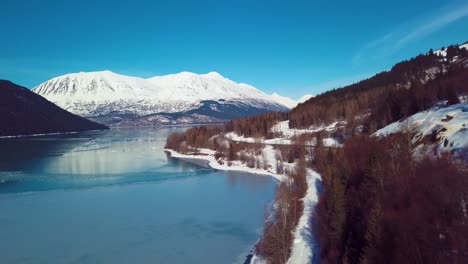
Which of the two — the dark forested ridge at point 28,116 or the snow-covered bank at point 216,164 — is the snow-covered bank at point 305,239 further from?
the dark forested ridge at point 28,116

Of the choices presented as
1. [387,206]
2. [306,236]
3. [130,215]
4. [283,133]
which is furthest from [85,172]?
[283,133]

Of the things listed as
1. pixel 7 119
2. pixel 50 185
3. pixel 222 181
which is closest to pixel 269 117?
pixel 222 181

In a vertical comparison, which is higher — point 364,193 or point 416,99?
point 416,99

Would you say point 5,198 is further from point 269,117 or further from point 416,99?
point 269,117

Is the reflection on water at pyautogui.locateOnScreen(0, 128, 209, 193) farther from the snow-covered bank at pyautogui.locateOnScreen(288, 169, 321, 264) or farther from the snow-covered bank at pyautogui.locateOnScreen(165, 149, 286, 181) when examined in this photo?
the snow-covered bank at pyautogui.locateOnScreen(288, 169, 321, 264)

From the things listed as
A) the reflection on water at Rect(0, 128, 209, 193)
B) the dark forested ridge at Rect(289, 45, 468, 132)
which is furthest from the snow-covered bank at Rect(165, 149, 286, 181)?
the dark forested ridge at Rect(289, 45, 468, 132)

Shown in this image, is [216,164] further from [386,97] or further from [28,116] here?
[28,116]

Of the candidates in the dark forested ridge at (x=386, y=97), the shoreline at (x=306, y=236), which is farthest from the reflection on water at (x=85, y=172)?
the dark forested ridge at (x=386, y=97)
